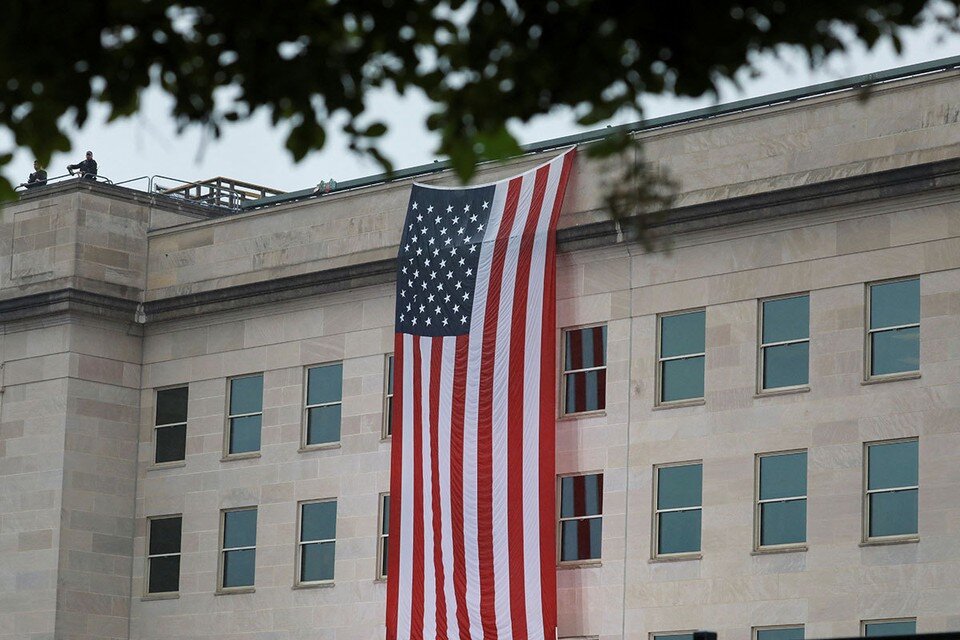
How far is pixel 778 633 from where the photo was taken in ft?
134

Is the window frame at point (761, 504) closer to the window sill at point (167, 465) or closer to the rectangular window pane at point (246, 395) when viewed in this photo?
the rectangular window pane at point (246, 395)

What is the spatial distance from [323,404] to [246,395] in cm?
269

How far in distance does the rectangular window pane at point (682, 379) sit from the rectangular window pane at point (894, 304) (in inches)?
161

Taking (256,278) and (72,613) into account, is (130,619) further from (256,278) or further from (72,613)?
(256,278)

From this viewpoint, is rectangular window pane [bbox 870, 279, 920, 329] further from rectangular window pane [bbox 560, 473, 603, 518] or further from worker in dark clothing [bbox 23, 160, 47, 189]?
worker in dark clothing [bbox 23, 160, 47, 189]

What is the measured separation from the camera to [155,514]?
52.7 meters

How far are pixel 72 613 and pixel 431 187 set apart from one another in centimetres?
1386

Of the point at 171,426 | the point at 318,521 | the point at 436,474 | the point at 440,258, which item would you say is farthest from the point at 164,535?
the point at 440,258

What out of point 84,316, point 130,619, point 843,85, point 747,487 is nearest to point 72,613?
point 130,619

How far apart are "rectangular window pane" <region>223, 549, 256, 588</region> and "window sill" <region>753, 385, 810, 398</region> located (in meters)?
14.2

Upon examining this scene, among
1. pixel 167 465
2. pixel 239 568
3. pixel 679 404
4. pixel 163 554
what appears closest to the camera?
pixel 679 404

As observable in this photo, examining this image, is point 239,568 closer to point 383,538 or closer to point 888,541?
point 383,538

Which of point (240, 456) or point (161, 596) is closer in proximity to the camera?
point (240, 456)

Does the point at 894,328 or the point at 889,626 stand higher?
the point at 894,328
